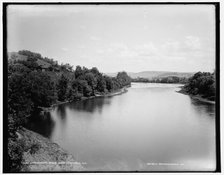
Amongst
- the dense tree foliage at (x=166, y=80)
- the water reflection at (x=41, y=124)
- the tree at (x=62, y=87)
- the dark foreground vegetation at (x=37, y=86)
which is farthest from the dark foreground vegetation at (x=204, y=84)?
the water reflection at (x=41, y=124)

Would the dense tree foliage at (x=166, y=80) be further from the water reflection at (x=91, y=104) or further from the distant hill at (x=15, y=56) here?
the distant hill at (x=15, y=56)

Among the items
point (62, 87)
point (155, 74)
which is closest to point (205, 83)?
point (155, 74)

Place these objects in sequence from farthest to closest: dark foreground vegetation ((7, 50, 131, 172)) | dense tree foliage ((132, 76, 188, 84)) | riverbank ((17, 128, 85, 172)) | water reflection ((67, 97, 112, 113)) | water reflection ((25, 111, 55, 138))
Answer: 1. water reflection ((67, 97, 112, 113))
2. water reflection ((25, 111, 55, 138))
3. dense tree foliage ((132, 76, 188, 84))
4. dark foreground vegetation ((7, 50, 131, 172))
5. riverbank ((17, 128, 85, 172))

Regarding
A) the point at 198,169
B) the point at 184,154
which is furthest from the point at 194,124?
the point at 198,169

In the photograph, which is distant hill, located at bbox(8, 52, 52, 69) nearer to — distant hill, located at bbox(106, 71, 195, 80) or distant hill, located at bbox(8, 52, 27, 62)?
distant hill, located at bbox(8, 52, 27, 62)

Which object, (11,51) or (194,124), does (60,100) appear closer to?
(11,51)

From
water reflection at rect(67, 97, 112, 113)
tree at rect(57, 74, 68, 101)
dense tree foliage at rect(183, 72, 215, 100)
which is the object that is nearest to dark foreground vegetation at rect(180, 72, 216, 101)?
dense tree foliage at rect(183, 72, 215, 100)
